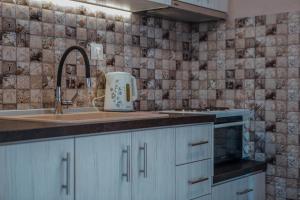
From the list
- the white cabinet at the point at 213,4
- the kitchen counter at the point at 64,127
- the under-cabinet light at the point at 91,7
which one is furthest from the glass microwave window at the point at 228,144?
the under-cabinet light at the point at 91,7

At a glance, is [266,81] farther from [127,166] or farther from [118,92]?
[127,166]

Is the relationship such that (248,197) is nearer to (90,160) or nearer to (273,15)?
(273,15)

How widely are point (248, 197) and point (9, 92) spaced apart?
1683 millimetres

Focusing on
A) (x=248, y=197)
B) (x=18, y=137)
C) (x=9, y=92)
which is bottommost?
(x=248, y=197)

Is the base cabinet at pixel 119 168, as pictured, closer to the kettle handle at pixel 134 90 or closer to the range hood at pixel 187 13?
the kettle handle at pixel 134 90

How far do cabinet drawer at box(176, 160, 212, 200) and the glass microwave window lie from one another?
0.25 m

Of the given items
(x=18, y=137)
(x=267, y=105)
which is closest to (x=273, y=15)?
(x=267, y=105)

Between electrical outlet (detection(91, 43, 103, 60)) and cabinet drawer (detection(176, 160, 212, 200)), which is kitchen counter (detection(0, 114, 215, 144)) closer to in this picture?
cabinet drawer (detection(176, 160, 212, 200))

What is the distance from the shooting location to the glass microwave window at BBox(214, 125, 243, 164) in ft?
8.49

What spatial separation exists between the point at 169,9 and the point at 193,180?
113 cm

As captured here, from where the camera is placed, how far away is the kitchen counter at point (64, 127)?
4.51ft

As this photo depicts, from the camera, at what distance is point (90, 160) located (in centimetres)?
165

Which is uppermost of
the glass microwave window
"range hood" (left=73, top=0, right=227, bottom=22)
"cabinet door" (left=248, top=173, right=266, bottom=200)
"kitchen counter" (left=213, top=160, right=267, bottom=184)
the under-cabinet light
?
"range hood" (left=73, top=0, right=227, bottom=22)

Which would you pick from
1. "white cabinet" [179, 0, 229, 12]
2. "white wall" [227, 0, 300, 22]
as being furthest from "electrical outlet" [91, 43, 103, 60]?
"white wall" [227, 0, 300, 22]
